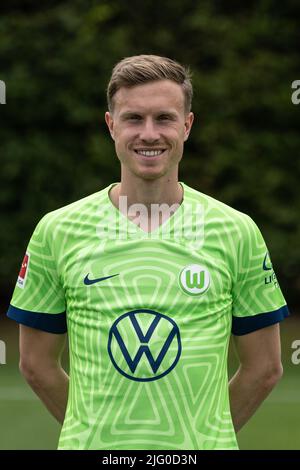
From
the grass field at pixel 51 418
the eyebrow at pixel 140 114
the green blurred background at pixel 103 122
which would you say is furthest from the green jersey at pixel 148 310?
the green blurred background at pixel 103 122

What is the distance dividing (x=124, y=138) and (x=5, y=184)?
9978mm

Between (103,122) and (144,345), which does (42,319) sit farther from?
(103,122)

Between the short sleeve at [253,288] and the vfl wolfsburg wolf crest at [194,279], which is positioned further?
the short sleeve at [253,288]

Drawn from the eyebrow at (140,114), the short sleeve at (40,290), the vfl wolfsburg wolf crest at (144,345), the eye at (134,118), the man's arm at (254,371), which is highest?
the eyebrow at (140,114)

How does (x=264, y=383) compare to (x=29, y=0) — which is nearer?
(x=264, y=383)

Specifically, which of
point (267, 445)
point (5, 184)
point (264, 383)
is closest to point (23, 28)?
point (5, 184)

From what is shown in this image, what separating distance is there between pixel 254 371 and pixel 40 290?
768 millimetres

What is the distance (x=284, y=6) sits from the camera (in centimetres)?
1331

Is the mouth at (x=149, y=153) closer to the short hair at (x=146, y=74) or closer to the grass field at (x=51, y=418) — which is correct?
the short hair at (x=146, y=74)

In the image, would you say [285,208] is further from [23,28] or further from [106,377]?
[106,377]

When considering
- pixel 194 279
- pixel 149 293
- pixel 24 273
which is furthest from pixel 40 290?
pixel 194 279

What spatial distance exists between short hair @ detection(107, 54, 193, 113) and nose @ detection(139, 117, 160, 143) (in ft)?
0.43

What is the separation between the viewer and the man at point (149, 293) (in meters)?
3.26

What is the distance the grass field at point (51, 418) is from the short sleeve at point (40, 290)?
168 inches
